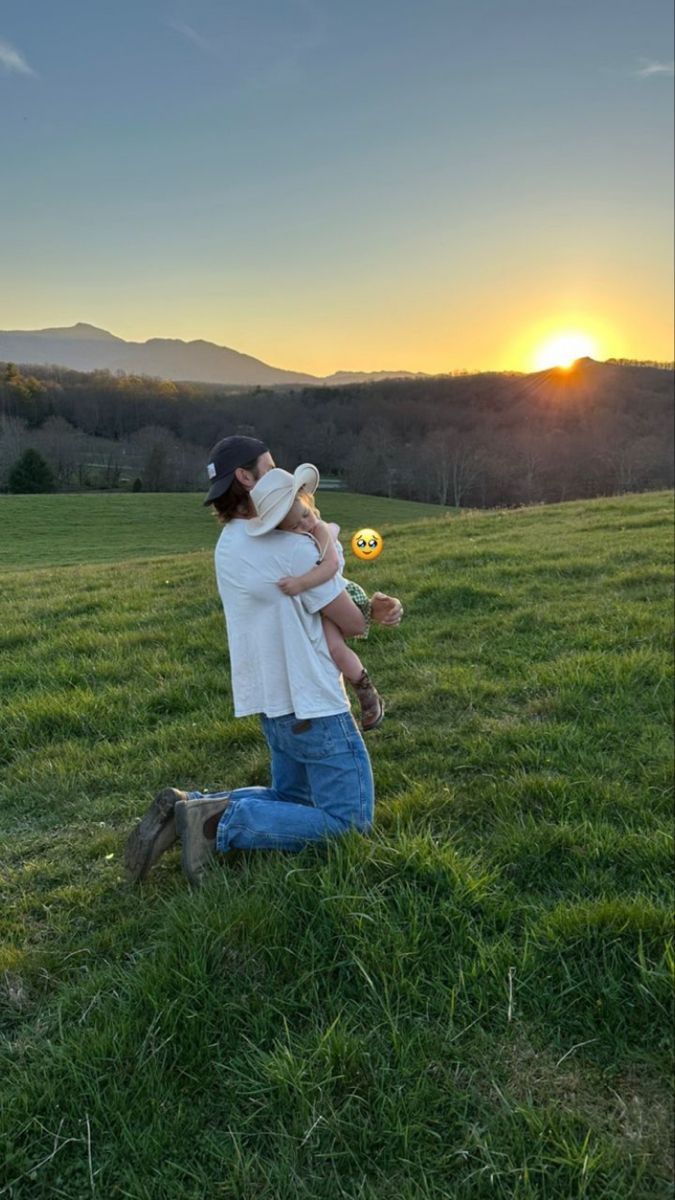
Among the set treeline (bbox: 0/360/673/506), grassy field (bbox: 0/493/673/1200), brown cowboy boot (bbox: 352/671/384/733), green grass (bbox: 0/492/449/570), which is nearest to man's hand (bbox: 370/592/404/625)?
brown cowboy boot (bbox: 352/671/384/733)

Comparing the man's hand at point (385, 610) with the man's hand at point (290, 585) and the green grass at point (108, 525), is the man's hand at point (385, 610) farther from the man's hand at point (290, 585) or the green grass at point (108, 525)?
the green grass at point (108, 525)

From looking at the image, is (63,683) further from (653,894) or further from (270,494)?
(653,894)

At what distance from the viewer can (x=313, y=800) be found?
121 inches

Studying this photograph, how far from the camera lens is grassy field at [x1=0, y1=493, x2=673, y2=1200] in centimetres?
191

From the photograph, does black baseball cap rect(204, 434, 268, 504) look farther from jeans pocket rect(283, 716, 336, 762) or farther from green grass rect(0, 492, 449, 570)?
green grass rect(0, 492, 449, 570)

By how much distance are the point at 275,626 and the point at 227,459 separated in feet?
2.35

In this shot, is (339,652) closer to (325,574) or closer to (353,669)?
(353,669)

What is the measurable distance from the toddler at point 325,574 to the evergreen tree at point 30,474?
5.88m

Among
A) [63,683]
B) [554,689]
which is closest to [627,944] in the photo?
[554,689]

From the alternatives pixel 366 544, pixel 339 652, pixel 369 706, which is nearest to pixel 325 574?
pixel 339 652

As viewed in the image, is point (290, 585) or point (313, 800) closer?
point (290, 585)

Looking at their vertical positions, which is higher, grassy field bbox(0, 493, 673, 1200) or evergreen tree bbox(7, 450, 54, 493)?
evergreen tree bbox(7, 450, 54, 493)

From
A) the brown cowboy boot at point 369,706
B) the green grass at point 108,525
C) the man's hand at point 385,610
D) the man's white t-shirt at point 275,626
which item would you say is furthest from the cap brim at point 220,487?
the green grass at point 108,525

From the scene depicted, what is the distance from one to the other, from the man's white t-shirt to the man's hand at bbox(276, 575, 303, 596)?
0.02m
